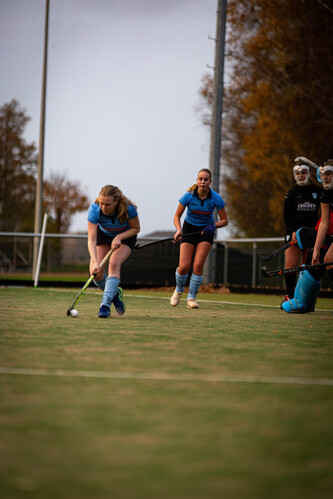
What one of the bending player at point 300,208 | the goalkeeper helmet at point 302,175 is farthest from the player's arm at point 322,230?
the goalkeeper helmet at point 302,175

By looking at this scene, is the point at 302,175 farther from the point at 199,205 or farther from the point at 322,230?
the point at 199,205

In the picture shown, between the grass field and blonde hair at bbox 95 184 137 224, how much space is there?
1.95m

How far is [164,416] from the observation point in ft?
10.2

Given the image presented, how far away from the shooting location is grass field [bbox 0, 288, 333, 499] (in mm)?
2283

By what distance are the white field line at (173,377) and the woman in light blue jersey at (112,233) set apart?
352 centimetres

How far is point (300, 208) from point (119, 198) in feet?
8.82

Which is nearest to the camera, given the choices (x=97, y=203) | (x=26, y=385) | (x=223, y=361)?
(x=26, y=385)

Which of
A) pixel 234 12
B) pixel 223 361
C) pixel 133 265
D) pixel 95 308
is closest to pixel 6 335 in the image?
pixel 223 361

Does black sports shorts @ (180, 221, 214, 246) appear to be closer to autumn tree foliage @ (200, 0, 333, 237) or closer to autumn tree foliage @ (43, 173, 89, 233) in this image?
autumn tree foliage @ (200, 0, 333, 237)

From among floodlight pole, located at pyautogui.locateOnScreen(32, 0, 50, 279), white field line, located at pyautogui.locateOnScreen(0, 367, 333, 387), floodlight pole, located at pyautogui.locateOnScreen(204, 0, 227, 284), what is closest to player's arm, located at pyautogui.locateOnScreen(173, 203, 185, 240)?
white field line, located at pyautogui.locateOnScreen(0, 367, 333, 387)

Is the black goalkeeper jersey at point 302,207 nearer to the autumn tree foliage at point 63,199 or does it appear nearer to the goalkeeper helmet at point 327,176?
the goalkeeper helmet at point 327,176

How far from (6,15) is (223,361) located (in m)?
28.4

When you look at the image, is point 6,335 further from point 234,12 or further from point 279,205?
point 234,12

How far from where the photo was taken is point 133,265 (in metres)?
18.1
